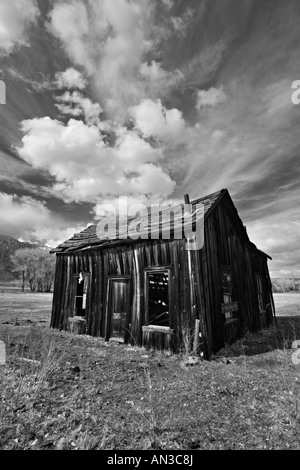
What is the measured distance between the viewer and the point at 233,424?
3.76m

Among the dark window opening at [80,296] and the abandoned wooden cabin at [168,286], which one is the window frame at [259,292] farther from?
the dark window opening at [80,296]

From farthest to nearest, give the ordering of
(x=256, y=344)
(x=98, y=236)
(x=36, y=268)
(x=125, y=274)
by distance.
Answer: (x=36, y=268), (x=98, y=236), (x=256, y=344), (x=125, y=274)

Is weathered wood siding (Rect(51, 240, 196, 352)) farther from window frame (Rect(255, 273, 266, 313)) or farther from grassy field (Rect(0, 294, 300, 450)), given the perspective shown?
window frame (Rect(255, 273, 266, 313))

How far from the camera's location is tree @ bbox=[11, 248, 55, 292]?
53500mm

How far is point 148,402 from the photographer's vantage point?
4.45 metres

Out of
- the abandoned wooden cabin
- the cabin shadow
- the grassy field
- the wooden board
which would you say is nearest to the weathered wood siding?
the abandoned wooden cabin

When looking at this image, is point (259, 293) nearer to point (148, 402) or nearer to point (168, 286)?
point (168, 286)

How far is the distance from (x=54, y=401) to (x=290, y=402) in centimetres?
419

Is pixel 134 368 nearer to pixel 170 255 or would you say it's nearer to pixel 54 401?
pixel 54 401

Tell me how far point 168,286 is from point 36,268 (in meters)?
55.5

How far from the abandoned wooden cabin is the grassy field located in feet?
3.56

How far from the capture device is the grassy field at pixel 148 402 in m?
3.34

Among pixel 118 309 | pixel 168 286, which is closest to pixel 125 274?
pixel 118 309

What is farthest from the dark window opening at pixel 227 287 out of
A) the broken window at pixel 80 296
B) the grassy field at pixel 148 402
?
the broken window at pixel 80 296
